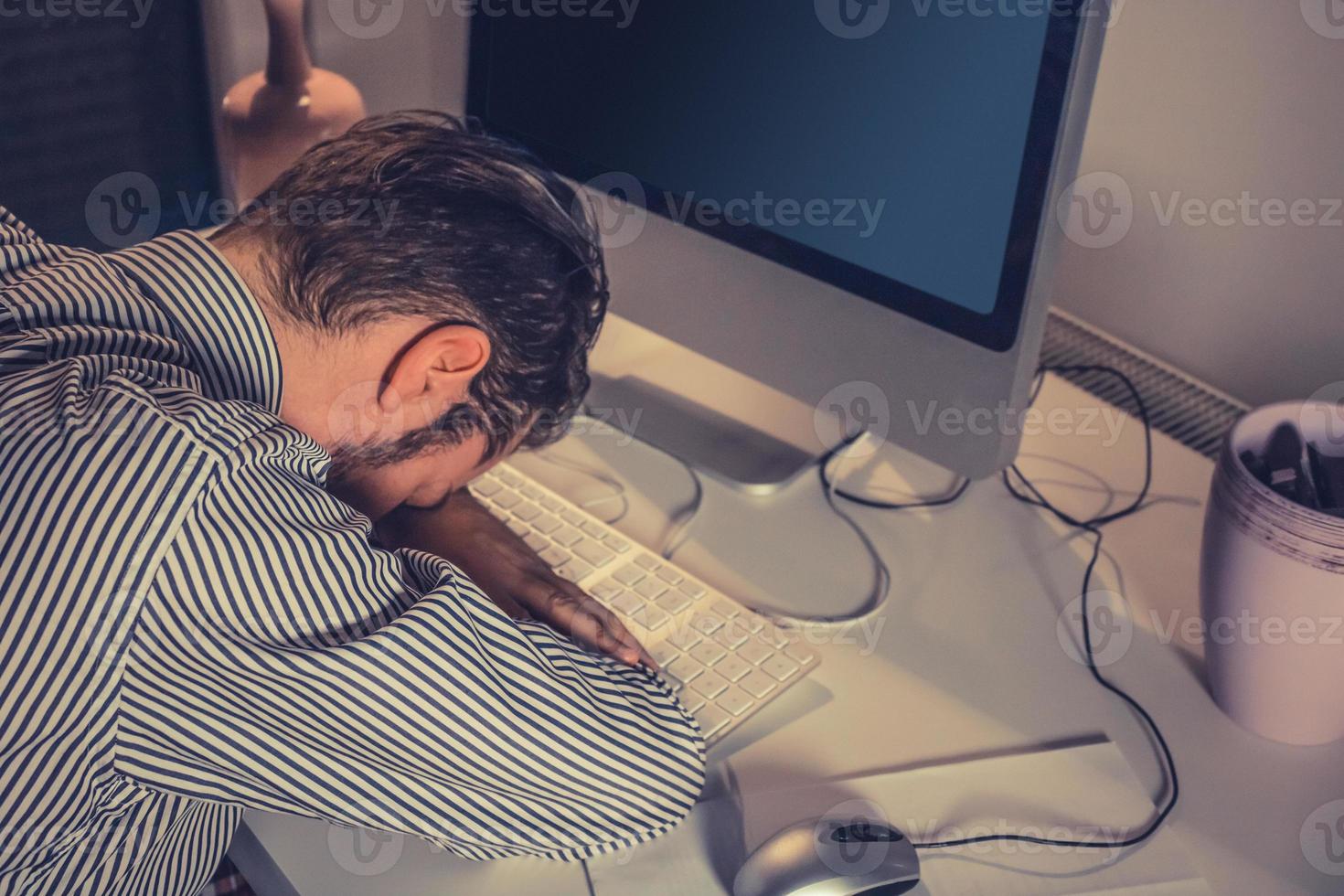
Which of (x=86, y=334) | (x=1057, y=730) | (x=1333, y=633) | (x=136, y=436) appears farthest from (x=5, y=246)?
(x=1333, y=633)

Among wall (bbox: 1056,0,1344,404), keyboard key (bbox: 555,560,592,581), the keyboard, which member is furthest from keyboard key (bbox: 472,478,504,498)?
wall (bbox: 1056,0,1344,404)

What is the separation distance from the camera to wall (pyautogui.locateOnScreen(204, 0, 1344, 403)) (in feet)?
3.12

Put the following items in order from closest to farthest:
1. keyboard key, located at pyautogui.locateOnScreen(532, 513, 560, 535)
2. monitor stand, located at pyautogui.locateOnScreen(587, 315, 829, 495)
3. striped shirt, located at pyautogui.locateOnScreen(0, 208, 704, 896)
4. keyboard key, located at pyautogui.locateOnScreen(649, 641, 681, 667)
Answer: striped shirt, located at pyautogui.locateOnScreen(0, 208, 704, 896), keyboard key, located at pyautogui.locateOnScreen(649, 641, 681, 667), keyboard key, located at pyautogui.locateOnScreen(532, 513, 560, 535), monitor stand, located at pyautogui.locateOnScreen(587, 315, 829, 495)

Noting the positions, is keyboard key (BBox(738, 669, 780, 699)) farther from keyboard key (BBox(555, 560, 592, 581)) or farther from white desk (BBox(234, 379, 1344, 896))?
keyboard key (BBox(555, 560, 592, 581))

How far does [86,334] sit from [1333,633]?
2.49ft

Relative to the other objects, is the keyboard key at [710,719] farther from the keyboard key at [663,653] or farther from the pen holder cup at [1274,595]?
the pen holder cup at [1274,595]

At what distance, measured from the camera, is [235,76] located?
4.04 ft

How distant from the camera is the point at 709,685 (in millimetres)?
765

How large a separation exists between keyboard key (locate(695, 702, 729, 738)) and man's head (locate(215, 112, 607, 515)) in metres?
0.25

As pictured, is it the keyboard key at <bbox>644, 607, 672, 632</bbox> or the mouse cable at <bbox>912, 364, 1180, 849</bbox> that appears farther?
the keyboard key at <bbox>644, 607, 672, 632</bbox>

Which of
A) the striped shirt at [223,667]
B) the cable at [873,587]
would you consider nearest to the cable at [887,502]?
the cable at [873,587]

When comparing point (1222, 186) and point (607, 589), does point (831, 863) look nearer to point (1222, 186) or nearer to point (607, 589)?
point (607, 589)

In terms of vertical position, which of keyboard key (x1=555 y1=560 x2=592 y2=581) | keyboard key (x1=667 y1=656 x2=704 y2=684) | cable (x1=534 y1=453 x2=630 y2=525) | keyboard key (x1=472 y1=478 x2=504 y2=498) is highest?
keyboard key (x1=667 y1=656 x2=704 y2=684)

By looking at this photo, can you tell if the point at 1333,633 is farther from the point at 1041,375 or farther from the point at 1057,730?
the point at 1041,375
